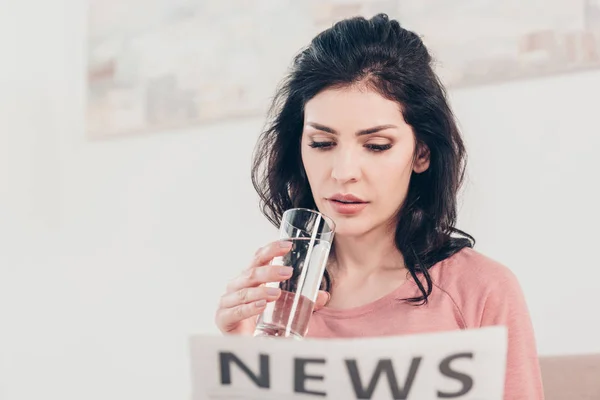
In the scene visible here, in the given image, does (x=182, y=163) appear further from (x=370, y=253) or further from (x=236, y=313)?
(x=236, y=313)

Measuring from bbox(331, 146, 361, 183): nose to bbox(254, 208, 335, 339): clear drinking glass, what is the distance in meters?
0.09

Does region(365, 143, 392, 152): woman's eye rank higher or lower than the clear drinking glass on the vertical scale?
higher

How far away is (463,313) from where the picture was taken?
3.04 feet

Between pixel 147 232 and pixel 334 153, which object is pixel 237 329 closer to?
pixel 334 153

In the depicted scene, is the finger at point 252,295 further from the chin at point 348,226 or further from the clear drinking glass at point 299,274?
the chin at point 348,226

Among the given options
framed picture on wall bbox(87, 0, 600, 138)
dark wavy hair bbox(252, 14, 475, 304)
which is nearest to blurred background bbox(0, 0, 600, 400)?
framed picture on wall bbox(87, 0, 600, 138)

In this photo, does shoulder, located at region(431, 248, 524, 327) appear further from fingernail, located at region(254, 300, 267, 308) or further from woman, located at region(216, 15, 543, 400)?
fingernail, located at region(254, 300, 267, 308)

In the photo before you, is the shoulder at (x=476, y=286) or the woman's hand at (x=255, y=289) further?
the shoulder at (x=476, y=286)

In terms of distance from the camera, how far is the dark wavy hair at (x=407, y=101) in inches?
37.5

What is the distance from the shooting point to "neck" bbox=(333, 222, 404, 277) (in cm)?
104

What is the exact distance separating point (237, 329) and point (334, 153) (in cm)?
25

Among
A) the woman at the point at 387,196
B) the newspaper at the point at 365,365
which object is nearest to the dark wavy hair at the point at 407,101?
the woman at the point at 387,196

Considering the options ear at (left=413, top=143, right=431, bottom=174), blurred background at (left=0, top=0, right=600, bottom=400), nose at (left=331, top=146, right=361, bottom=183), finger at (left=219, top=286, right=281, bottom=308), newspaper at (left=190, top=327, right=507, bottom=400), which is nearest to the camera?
newspaper at (left=190, top=327, right=507, bottom=400)

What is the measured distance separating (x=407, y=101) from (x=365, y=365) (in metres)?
0.49
